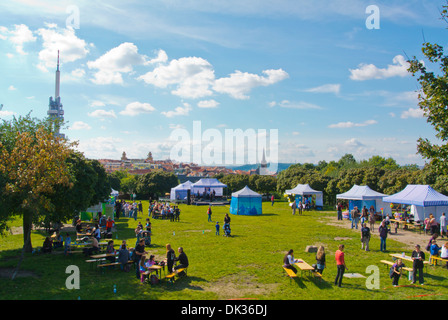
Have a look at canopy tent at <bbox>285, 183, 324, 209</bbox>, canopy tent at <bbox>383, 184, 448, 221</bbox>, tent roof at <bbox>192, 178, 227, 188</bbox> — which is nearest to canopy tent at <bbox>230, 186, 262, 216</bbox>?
canopy tent at <bbox>285, 183, 324, 209</bbox>

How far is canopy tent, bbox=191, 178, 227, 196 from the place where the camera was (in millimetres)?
45500

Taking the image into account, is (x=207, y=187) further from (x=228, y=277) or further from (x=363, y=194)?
(x=228, y=277)

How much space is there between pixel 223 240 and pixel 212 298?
8.64m

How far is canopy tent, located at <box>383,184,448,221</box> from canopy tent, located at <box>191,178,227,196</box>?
26.5 m

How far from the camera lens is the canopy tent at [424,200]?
20594mm

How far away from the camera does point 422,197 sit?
2114 cm

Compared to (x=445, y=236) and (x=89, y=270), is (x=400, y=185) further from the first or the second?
(x=89, y=270)

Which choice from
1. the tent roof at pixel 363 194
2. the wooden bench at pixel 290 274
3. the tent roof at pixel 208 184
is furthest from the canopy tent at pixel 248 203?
the wooden bench at pixel 290 274

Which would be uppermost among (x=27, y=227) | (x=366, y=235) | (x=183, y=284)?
(x=27, y=227)

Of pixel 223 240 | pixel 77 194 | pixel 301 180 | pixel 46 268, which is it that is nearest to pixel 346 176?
pixel 301 180

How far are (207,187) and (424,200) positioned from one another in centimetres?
3006

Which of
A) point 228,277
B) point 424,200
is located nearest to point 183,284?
point 228,277

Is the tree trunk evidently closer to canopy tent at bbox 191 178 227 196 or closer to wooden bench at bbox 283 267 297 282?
wooden bench at bbox 283 267 297 282

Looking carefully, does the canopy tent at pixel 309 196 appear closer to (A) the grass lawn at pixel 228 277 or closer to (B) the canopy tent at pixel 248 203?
(B) the canopy tent at pixel 248 203
